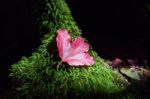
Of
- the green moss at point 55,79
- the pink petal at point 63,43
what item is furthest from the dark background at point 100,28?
the pink petal at point 63,43

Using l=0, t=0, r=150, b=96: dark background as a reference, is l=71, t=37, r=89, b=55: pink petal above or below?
below

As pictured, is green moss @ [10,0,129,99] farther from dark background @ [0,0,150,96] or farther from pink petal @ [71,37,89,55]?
dark background @ [0,0,150,96]

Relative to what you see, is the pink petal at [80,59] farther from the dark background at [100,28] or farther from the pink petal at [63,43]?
the dark background at [100,28]

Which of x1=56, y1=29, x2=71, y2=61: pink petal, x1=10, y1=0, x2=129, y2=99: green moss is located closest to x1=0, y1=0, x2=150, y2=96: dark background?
x1=10, y1=0, x2=129, y2=99: green moss

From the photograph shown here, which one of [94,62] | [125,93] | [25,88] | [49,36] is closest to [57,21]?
[49,36]

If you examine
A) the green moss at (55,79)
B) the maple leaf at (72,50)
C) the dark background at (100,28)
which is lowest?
the green moss at (55,79)

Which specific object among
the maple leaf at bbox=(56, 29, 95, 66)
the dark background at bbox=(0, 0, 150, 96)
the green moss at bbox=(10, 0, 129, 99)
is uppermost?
the dark background at bbox=(0, 0, 150, 96)

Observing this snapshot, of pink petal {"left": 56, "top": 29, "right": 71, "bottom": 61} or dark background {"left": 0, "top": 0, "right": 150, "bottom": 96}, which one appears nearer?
pink petal {"left": 56, "top": 29, "right": 71, "bottom": 61}
